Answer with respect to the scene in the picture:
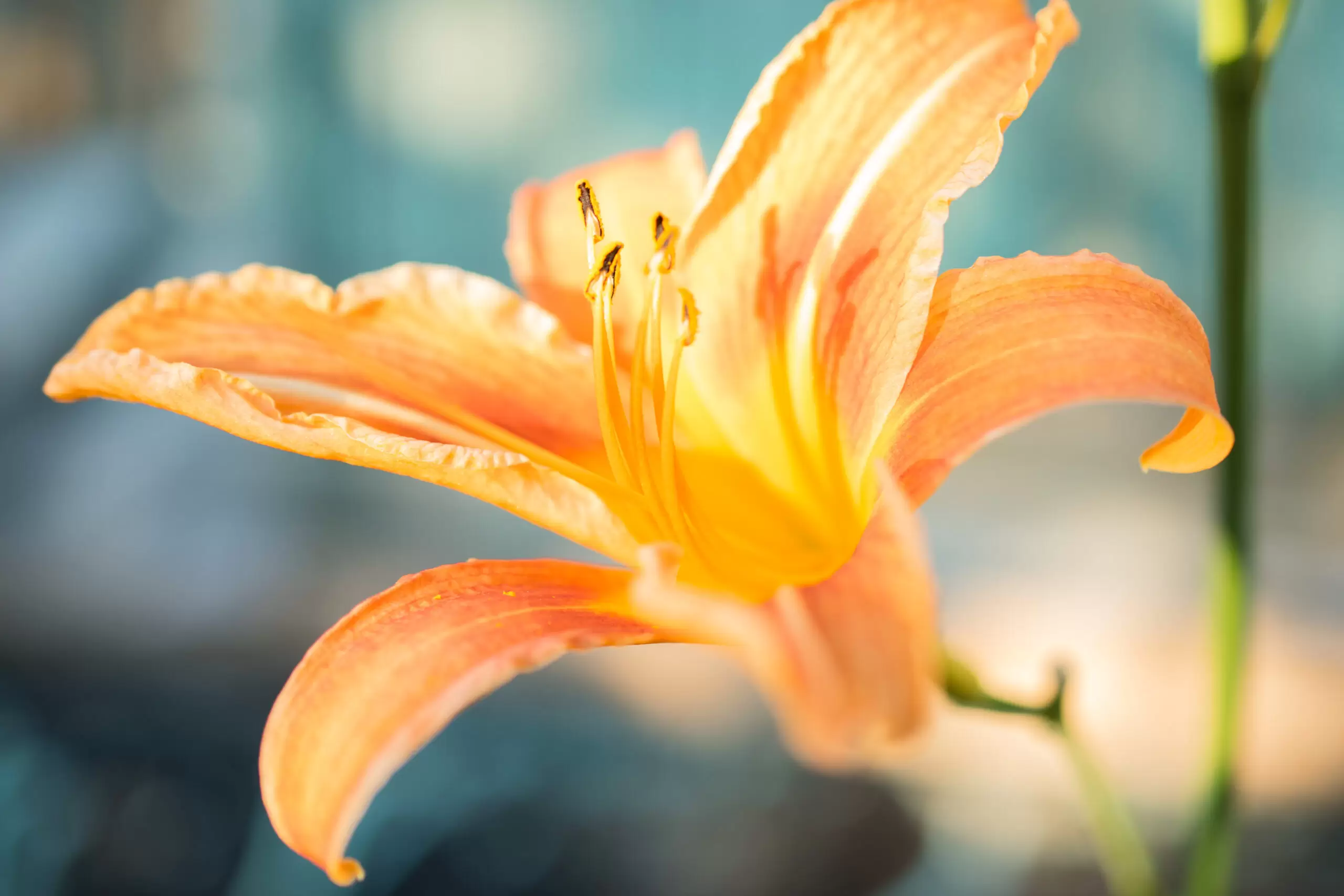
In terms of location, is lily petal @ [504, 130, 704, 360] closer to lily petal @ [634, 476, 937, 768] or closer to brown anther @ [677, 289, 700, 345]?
brown anther @ [677, 289, 700, 345]

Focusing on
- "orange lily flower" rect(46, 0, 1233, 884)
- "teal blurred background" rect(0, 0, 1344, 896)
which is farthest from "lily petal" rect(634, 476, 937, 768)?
"teal blurred background" rect(0, 0, 1344, 896)

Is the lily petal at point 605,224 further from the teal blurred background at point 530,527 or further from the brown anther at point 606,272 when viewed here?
the teal blurred background at point 530,527

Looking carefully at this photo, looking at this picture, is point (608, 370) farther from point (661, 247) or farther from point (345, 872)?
point (345, 872)

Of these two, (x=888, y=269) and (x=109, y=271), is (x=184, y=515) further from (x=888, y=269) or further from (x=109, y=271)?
(x=888, y=269)

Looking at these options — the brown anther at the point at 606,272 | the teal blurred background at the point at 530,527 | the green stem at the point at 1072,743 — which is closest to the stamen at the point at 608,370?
the brown anther at the point at 606,272

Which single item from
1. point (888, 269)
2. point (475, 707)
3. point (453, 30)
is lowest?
point (888, 269)

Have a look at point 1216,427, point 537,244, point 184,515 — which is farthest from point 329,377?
point 184,515

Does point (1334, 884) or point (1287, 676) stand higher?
point (1287, 676)
